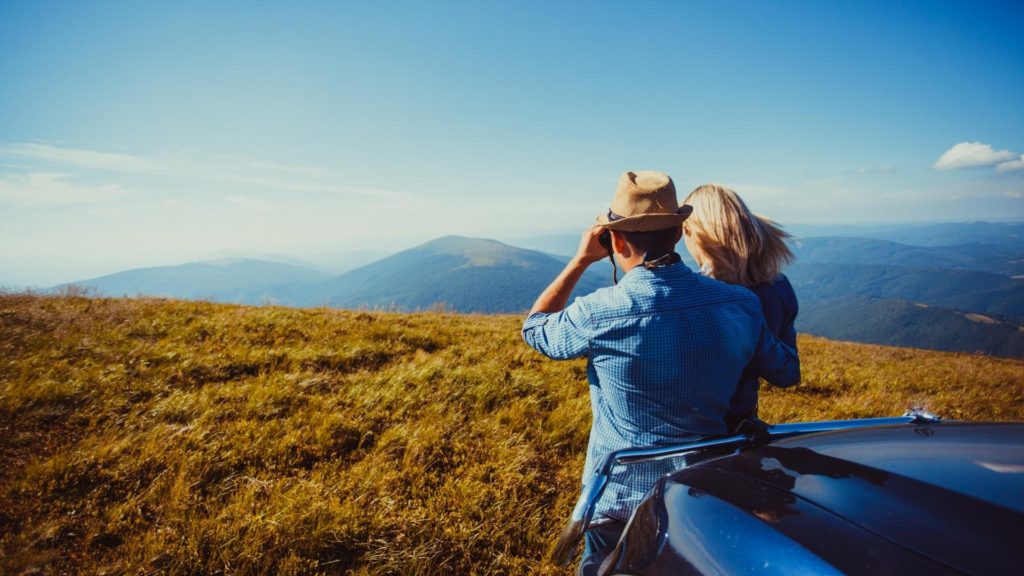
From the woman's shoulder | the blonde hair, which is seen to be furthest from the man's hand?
the woman's shoulder

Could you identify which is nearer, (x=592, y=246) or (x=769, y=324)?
(x=592, y=246)

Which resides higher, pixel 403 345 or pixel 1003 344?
pixel 403 345

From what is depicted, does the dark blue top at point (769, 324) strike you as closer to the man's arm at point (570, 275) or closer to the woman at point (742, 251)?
the woman at point (742, 251)

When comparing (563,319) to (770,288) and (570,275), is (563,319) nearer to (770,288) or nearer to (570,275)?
(570,275)

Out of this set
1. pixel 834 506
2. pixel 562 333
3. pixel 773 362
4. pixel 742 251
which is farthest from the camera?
pixel 742 251

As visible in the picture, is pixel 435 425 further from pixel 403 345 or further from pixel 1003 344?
pixel 1003 344

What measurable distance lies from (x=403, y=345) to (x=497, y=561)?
17.0ft

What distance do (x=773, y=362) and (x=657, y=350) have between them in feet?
2.82

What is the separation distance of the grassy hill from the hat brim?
246cm

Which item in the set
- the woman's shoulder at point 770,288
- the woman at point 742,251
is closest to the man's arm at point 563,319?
the woman at point 742,251

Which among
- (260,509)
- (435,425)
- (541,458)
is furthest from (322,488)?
(541,458)

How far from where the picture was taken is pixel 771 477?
5.16 feet

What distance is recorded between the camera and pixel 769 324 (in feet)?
9.96

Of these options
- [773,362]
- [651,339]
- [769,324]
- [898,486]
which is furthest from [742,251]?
[898,486]
